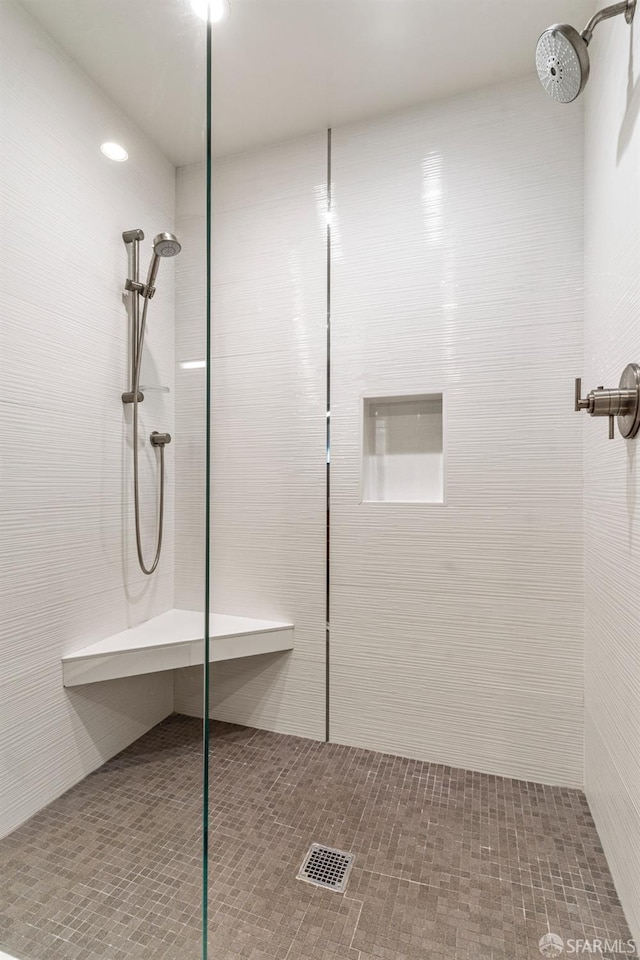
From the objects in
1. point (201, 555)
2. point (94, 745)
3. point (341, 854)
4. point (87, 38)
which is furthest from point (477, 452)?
point (87, 38)

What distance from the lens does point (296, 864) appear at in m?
1.26

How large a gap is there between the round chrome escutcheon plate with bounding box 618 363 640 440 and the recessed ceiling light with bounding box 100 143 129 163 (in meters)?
1.20

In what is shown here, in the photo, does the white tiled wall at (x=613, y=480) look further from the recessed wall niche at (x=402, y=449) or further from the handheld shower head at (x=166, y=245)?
the handheld shower head at (x=166, y=245)

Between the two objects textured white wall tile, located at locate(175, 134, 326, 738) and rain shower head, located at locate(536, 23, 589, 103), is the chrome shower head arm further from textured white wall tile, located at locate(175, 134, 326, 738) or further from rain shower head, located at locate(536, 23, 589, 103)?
textured white wall tile, located at locate(175, 134, 326, 738)

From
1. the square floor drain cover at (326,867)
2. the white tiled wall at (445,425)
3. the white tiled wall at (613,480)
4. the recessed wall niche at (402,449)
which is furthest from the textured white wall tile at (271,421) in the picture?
the white tiled wall at (613,480)

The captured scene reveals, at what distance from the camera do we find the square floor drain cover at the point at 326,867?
120 cm

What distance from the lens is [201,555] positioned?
944 mm

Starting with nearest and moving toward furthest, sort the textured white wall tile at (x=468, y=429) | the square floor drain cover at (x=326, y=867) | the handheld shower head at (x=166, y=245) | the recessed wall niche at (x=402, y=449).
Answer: the handheld shower head at (x=166, y=245) < the square floor drain cover at (x=326, y=867) < the textured white wall tile at (x=468, y=429) < the recessed wall niche at (x=402, y=449)

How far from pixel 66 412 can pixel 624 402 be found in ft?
3.92

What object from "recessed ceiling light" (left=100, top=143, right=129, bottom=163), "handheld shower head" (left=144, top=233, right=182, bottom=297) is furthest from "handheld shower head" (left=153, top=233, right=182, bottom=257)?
"recessed ceiling light" (left=100, top=143, right=129, bottom=163)

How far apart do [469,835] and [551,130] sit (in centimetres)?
222

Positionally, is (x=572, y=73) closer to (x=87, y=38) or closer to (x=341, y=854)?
(x=87, y=38)

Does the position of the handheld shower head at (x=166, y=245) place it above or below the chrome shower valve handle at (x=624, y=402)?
above

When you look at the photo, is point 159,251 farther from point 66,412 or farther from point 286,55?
point 286,55
